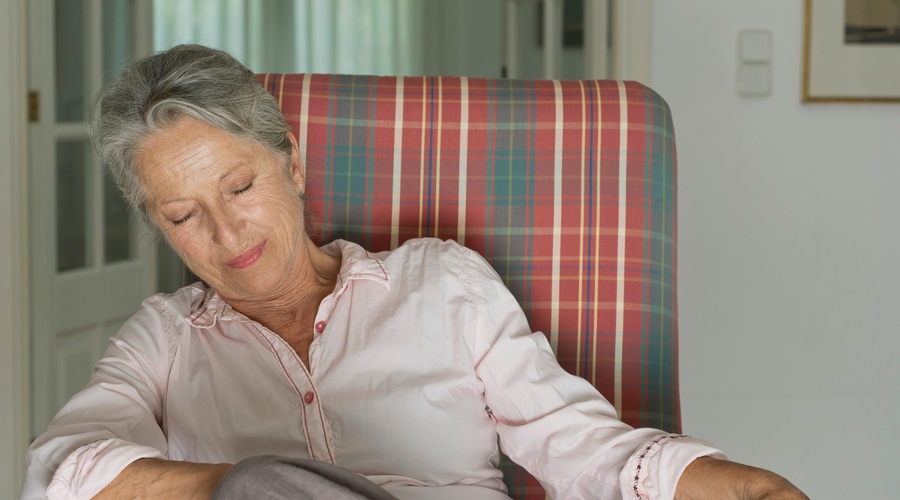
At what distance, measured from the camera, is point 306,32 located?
4.94 metres

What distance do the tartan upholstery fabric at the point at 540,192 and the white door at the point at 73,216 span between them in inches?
47.9

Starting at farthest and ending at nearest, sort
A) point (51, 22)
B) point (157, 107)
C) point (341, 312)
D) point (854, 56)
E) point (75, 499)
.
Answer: point (51, 22), point (854, 56), point (341, 312), point (157, 107), point (75, 499)

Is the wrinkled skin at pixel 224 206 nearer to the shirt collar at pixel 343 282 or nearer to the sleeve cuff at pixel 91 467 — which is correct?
the shirt collar at pixel 343 282

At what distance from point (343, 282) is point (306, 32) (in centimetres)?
376

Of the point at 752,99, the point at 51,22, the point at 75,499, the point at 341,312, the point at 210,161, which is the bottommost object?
the point at 75,499

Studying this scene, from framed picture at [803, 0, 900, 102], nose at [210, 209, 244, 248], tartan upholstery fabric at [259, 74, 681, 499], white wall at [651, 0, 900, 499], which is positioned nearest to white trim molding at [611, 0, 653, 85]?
white wall at [651, 0, 900, 499]

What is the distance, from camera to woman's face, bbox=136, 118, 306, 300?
1.30 meters

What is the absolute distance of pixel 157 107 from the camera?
1.28 metres

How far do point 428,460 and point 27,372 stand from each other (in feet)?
5.49

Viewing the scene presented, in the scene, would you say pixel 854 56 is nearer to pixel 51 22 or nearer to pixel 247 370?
pixel 247 370

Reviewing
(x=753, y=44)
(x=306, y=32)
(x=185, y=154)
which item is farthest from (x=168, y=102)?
(x=306, y=32)

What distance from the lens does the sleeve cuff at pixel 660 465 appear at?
1.14 metres

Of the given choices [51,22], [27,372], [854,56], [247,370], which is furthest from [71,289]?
[854,56]

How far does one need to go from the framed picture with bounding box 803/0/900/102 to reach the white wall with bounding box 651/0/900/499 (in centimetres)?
3
